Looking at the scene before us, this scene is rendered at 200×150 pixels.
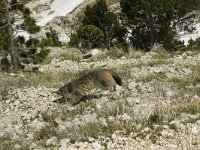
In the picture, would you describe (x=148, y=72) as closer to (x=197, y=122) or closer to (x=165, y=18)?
(x=197, y=122)

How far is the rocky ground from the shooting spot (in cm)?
691

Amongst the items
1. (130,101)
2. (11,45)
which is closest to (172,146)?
(130,101)

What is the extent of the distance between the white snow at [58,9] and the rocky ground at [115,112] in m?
40.7

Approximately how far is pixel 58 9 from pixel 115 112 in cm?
4881

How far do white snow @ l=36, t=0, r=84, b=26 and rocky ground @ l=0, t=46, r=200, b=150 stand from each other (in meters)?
40.7

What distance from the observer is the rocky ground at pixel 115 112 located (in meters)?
6.91

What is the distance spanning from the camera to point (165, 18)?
25984 mm


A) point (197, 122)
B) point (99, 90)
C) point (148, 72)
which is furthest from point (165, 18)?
point (197, 122)

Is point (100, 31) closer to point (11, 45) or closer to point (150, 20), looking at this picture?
point (150, 20)

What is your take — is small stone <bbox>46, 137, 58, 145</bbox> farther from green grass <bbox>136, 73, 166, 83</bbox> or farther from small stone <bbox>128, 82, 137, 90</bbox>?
green grass <bbox>136, 73, 166, 83</bbox>

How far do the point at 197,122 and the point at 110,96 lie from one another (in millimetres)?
2831

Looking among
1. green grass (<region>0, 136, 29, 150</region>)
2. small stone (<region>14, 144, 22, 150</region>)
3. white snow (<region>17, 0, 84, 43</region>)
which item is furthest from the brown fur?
white snow (<region>17, 0, 84, 43</region>)

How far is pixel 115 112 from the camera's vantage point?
26.3 feet

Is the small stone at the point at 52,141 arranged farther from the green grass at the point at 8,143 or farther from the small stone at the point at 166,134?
the small stone at the point at 166,134
